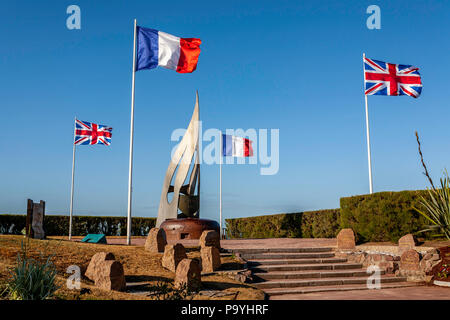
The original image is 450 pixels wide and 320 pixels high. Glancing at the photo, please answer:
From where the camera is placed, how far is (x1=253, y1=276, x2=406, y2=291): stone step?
944 cm

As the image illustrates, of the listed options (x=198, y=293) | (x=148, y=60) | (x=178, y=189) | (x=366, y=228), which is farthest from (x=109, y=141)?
(x=198, y=293)

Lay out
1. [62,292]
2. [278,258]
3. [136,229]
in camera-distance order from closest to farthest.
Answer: [62,292], [278,258], [136,229]

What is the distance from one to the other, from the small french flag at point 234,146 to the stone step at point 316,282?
11.3 meters

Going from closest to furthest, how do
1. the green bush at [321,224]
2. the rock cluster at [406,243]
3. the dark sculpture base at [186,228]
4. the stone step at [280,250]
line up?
1. the rock cluster at [406,243]
2. the stone step at [280,250]
3. the dark sculpture base at [186,228]
4. the green bush at [321,224]

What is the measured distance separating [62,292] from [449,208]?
8003mm

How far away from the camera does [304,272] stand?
10609 mm

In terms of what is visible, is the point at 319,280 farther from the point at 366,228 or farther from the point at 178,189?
the point at 178,189

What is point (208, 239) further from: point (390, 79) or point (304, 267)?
point (390, 79)

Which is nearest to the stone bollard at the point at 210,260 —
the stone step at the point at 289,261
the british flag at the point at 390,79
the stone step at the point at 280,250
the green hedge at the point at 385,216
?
the stone step at the point at 289,261

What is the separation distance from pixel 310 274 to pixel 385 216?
12.7ft

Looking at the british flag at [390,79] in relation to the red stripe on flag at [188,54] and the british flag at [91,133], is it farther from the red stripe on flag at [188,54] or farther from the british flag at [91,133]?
the british flag at [91,133]

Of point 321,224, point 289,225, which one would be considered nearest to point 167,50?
point 321,224

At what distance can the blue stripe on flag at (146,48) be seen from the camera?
1407 cm
